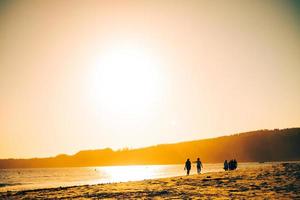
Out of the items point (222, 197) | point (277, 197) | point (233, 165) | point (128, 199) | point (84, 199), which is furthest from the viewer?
point (233, 165)

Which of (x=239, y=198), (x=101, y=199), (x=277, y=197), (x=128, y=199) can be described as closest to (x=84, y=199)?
(x=101, y=199)

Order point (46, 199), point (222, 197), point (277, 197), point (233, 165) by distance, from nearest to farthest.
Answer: point (277, 197) < point (222, 197) < point (46, 199) < point (233, 165)

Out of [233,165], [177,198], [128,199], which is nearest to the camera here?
[177,198]

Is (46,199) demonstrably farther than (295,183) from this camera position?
Yes

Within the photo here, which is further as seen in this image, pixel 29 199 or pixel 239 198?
pixel 29 199

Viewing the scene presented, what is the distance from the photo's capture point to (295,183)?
69.7 feet

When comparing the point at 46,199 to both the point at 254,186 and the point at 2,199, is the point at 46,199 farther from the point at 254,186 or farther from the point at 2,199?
the point at 254,186

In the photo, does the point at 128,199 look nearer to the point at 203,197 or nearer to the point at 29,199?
the point at 203,197

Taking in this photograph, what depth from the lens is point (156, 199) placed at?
1989cm

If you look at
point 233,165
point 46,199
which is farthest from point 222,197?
point 233,165

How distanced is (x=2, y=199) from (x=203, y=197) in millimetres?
19373

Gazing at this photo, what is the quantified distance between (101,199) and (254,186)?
10875 mm

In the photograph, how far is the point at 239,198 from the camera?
56.6ft

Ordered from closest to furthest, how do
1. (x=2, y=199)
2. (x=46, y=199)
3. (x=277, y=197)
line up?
(x=277, y=197) → (x=46, y=199) → (x=2, y=199)
